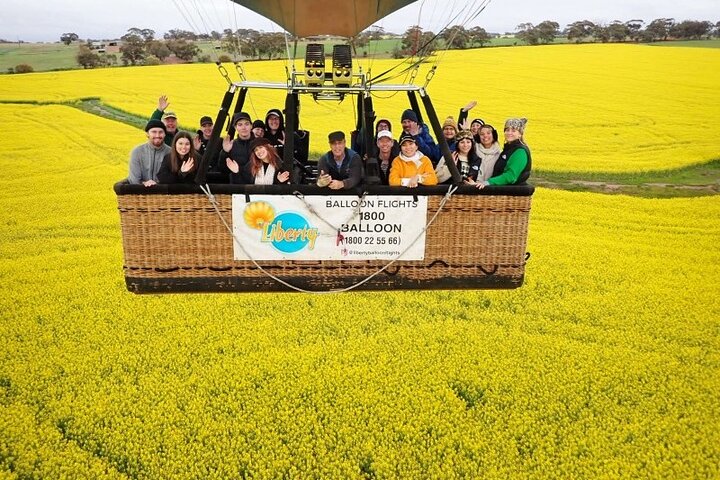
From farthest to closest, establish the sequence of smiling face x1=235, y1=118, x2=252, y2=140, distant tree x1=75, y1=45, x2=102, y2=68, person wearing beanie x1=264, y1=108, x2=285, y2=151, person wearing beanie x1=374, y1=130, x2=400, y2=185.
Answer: distant tree x1=75, y1=45, x2=102, y2=68, person wearing beanie x1=264, y1=108, x2=285, y2=151, smiling face x1=235, y1=118, x2=252, y2=140, person wearing beanie x1=374, y1=130, x2=400, y2=185

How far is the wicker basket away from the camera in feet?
15.4

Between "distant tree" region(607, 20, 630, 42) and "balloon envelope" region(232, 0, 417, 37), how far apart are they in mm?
63819

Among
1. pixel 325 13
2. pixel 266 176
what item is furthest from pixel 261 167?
pixel 325 13

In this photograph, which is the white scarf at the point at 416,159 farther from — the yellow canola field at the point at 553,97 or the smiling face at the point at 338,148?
the yellow canola field at the point at 553,97

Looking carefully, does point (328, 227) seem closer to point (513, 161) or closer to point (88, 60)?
point (513, 161)

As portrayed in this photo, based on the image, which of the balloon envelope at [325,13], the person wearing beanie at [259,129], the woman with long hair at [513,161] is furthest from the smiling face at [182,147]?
the woman with long hair at [513,161]

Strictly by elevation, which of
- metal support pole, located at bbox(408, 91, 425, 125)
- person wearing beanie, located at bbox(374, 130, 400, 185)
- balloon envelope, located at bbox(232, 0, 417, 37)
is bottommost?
person wearing beanie, located at bbox(374, 130, 400, 185)

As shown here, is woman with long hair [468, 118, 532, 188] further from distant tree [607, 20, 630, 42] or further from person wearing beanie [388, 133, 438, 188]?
distant tree [607, 20, 630, 42]

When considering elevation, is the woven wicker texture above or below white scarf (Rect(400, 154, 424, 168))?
below

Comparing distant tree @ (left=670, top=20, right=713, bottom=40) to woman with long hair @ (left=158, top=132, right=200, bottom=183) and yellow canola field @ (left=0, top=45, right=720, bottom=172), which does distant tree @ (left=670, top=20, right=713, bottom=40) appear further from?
woman with long hair @ (left=158, top=132, right=200, bottom=183)

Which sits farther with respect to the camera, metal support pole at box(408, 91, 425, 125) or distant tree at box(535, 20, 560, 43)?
distant tree at box(535, 20, 560, 43)

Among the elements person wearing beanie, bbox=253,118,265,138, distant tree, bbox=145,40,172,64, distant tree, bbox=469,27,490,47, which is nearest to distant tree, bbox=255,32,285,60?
person wearing beanie, bbox=253,118,265,138

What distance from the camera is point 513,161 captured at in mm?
5270

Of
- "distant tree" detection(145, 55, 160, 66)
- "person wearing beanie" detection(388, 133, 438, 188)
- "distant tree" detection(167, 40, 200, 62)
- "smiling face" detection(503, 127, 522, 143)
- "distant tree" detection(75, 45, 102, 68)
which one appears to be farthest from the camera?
"distant tree" detection(145, 55, 160, 66)
